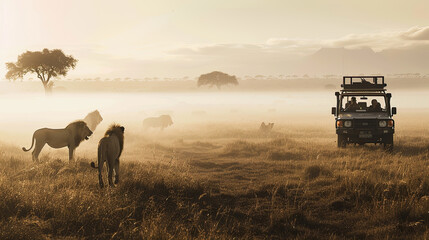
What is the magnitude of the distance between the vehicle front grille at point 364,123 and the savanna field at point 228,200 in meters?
0.91

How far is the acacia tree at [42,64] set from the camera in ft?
148

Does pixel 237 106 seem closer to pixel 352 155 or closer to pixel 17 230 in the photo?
pixel 352 155

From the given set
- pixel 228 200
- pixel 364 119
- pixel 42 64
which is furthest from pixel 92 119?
pixel 42 64

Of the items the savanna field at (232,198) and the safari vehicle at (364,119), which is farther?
the safari vehicle at (364,119)

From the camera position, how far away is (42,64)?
151 ft

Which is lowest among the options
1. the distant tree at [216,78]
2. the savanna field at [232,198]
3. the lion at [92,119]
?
the savanna field at [232,198]

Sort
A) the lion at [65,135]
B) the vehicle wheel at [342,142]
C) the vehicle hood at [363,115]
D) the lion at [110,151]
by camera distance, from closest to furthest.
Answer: the lion at [110,151] → the lion at [65,135] → the vehicle hood at [363,115] → the vehicle wheel at [342,142]

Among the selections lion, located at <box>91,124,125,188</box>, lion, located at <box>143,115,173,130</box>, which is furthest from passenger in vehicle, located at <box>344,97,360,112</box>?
lion, located at <box>143,115,173,130</box>

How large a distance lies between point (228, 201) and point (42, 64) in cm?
4240

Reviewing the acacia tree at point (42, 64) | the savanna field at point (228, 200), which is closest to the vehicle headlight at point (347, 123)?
the savanna field at point (228, 200)

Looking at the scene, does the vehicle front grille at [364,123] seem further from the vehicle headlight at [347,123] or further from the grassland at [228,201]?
the grassland at [228,201]

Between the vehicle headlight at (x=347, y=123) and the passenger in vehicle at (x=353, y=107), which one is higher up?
the passenger in vehicle at (x=353, y=107)

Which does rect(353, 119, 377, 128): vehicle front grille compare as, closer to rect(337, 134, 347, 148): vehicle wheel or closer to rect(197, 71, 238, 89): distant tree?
rect(337, 134, 347, 148): vehicle wheel

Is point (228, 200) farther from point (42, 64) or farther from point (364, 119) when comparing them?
point (42, 64)
